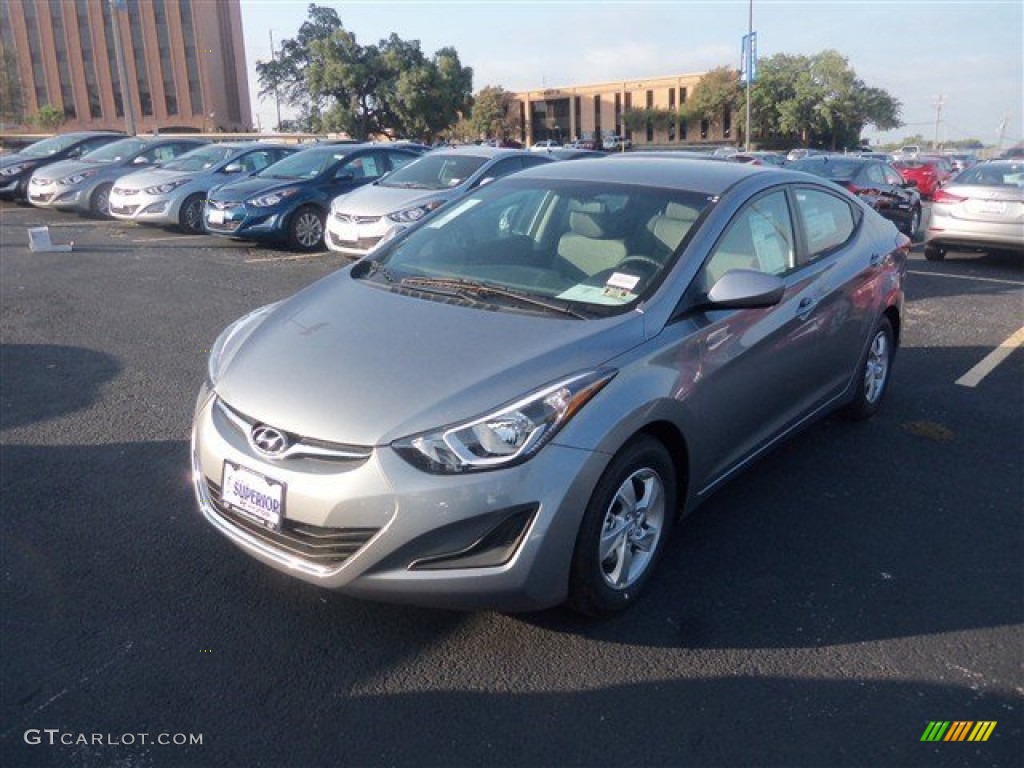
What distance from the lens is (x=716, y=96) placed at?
64.2 metres

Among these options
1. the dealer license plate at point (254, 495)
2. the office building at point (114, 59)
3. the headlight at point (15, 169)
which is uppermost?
the office building at point (114, 59)

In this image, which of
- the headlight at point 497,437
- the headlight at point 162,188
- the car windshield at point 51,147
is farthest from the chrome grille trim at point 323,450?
the car windshield at point 51,147

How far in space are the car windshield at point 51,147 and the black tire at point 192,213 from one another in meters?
7.69

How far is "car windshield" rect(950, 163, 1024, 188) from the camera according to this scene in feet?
37.4

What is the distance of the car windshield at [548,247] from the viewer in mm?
3648

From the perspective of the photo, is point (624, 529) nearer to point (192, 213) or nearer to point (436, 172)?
point (436, 172)

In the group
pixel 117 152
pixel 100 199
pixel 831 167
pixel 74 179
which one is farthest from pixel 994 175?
pixel 117 152

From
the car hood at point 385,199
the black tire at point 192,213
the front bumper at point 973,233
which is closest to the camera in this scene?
the car hood at point 385,199

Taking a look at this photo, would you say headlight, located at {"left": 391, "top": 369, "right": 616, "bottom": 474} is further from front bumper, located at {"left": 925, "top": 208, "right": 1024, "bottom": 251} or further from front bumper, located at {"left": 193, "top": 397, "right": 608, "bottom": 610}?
front bumper, located at {"left": 925, "top": 208, "right": 1024, "bottom": 251}

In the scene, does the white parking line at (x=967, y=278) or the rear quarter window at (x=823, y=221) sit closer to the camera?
the rear quarter window at (x=823, y=221)

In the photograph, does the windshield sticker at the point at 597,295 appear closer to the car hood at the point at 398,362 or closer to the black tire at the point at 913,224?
the car hood at the point at 398,362

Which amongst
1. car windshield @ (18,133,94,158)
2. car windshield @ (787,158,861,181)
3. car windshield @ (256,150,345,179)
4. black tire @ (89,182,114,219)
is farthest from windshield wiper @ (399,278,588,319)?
car windshield @ (18,133,94,158)

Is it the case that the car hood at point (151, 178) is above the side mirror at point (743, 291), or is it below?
above

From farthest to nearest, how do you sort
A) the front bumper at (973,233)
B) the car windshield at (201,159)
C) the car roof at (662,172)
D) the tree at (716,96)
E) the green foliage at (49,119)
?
the tree at (716,96)
the green foliage at (49,119)
the car windshield at (201,159)
the front bumper at (973,233)
the car roof at (662,172)
